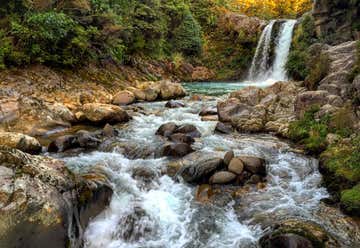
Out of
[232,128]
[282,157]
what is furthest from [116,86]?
[282,157]

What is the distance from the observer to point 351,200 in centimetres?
625

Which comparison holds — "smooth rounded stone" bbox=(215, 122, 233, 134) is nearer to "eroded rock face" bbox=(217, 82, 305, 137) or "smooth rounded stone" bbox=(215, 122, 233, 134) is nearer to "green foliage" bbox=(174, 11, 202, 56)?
"eroded rock face" bbox=(217, 82, 305, 137)

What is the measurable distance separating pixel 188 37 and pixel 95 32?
458 inches

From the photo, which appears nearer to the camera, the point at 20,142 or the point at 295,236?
the point at 295,236

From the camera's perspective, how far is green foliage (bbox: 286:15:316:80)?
52.2 ft

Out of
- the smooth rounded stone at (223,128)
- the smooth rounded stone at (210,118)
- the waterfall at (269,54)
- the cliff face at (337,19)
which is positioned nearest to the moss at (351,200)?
the smooth rounded stone at (223,128)

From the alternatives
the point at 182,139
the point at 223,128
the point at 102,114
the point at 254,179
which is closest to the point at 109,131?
the point at 102,114

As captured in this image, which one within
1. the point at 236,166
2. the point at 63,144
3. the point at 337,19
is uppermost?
the point at 337,19

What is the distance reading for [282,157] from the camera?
29.2 feet

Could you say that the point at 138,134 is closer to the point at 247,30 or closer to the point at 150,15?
the point at 150,15

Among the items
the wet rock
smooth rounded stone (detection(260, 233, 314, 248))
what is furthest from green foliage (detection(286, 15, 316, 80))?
smooth rounded stone (detection(260, 233, 314, 248))

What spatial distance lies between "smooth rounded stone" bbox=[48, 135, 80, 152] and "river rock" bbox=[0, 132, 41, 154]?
→ 0.34 meters

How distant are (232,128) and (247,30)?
17.8 meters

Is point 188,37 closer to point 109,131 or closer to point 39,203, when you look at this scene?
point 109,131
